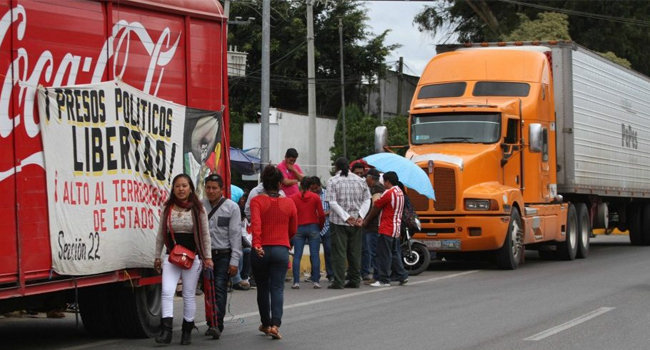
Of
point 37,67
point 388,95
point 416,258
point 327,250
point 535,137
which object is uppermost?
point 388,95

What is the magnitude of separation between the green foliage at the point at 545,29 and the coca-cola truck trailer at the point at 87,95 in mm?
32133

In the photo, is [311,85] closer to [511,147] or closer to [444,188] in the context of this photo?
[511,147]

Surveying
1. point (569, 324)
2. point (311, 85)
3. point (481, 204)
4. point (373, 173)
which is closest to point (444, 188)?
point (481, 204)

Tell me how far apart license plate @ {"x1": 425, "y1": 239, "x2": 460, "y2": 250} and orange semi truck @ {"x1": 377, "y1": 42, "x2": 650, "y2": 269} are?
0.7 inches

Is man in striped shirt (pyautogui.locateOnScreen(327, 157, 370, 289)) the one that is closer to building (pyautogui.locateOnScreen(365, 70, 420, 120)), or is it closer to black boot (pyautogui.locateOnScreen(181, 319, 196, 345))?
black boot (pyautogui.locateOnScreen(181, 319, 196, 345))

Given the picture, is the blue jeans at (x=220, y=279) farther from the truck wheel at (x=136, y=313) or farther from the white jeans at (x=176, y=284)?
the truck wheel at (x=136, y=313)

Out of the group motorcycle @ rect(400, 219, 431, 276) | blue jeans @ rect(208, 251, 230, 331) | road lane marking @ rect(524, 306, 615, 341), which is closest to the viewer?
road lane marking @ rect(524, 306, 615, 341)

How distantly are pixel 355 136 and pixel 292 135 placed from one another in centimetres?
354

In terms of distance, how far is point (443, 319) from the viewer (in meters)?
13.0

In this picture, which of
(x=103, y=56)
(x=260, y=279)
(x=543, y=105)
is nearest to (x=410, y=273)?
(x=543, y=105)

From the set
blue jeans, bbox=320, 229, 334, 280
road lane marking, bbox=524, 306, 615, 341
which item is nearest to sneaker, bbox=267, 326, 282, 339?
road lane marking, bbox=524, 306, 615, 341

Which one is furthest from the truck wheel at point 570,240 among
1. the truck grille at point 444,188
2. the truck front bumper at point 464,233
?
the truck grille at point 444,188

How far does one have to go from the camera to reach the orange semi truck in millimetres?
20531

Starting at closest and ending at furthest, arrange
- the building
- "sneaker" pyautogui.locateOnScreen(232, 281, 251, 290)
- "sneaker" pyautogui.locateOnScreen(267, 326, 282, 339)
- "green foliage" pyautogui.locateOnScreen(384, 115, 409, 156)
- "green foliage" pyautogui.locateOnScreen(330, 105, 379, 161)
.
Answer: "sneaker" pyautogui.locateOnScreen(267, 326, 282, 339) → "sneaker" pyautogui.locateOnScreen(232, 281, 251, 290) → "green foliage" pyautogui.locateOnScreen(384, 115, 409, 156) → "green foliage" pyautogui.locateOnScreen(330, 105, 379, 161) → the building
